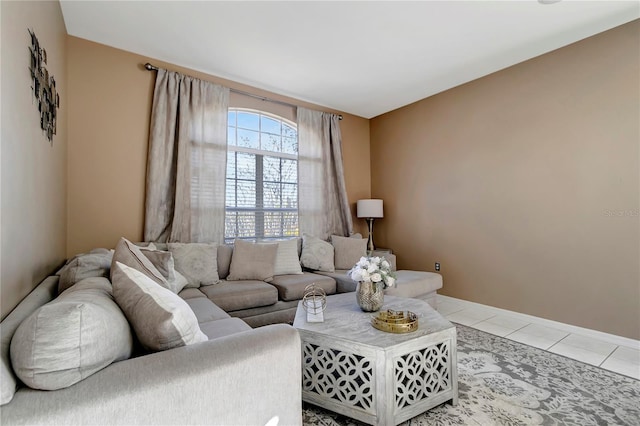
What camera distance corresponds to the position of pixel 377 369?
1.54 metres

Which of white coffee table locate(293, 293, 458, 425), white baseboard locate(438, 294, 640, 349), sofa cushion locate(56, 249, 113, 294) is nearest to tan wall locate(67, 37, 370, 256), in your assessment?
sofa cushion locate(56, 249, 113, 294)

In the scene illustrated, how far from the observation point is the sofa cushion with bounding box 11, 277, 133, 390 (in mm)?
754

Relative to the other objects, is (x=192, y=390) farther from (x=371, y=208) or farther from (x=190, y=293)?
(x=371, y=208)

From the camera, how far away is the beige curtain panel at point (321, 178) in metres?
4.39

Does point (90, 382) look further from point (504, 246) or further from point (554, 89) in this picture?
point (554, 89)

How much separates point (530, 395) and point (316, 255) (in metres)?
2.40

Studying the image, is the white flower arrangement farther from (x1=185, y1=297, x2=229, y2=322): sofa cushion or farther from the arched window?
the arched window

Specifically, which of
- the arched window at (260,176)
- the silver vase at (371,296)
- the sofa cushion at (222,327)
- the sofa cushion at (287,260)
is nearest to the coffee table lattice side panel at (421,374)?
the silver vase at (371,296)

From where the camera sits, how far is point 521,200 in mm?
3322

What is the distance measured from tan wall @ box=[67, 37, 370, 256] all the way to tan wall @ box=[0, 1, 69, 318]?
70cm

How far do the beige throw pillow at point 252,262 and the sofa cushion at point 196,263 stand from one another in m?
0.20

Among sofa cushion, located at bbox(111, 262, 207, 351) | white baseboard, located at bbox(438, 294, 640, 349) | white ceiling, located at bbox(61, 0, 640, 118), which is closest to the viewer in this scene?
sofa cushion, located at bbox(111, 262, 207, 351)

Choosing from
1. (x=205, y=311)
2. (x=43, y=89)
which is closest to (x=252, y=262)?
(x=205, y=311)

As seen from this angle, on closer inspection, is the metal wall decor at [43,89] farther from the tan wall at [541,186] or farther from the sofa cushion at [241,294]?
the tan wall at [541,186]
